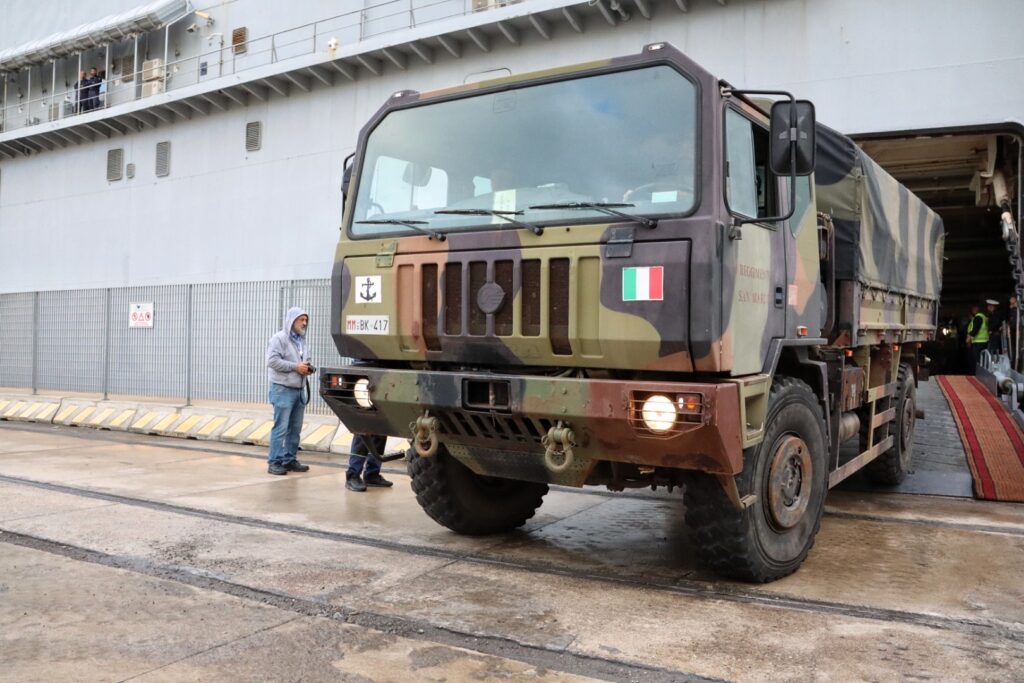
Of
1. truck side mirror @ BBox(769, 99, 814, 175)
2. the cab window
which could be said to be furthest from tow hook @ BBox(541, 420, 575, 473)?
truck side mirror @ BBox(769, 99, 814, 175)

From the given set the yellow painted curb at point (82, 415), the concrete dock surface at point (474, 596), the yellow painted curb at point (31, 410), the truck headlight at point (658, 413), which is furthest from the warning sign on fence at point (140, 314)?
the truck headlight at point (658, 413)

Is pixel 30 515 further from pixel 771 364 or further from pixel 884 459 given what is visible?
pixel 884 459

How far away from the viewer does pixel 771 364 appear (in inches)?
180

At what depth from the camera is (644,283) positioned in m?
4.09

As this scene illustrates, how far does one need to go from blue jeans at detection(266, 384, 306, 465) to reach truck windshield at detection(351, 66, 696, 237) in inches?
161

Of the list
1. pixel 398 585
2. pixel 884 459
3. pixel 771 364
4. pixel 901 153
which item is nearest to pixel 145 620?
pixel 398 585

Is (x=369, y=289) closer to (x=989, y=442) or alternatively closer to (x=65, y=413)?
(x=989, y=442)

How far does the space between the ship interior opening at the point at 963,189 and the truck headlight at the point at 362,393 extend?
7567 millimetres

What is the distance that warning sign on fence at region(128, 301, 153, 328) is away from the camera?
13.7m

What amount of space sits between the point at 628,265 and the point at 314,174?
15.3 m

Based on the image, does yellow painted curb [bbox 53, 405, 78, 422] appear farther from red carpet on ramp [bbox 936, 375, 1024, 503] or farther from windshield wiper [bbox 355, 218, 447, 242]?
red carpet on ramp [bbox 936, 375, 1024, 503]

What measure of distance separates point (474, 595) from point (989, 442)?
6.92m

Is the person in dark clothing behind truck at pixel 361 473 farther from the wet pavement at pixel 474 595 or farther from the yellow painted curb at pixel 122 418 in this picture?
the yellow painted curb at pixel 122 418

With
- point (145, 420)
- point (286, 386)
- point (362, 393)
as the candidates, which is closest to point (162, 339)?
point (145, 420)
